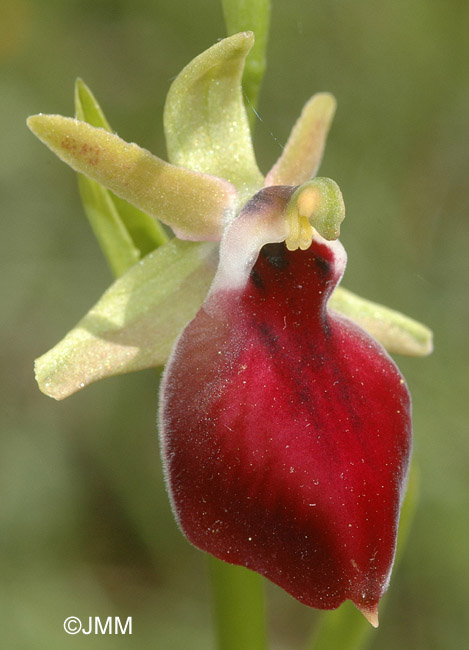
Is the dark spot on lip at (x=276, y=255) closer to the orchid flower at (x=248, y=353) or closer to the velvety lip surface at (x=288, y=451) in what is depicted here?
the orchid flower at (x=248, y=353)

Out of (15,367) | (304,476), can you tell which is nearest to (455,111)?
(15,367)

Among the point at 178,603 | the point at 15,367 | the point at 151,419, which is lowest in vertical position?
the point at 178,603

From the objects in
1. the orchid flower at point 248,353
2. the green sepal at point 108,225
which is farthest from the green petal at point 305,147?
the green sepal at point 108,225

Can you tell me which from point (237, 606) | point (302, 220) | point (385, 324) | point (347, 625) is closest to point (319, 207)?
point (302, 220)

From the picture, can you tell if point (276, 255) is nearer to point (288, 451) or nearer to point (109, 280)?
point (288, 451)

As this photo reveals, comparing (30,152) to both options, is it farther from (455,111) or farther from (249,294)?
(249,294)

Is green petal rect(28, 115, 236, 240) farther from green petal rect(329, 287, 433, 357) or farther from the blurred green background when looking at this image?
the blurred green background
